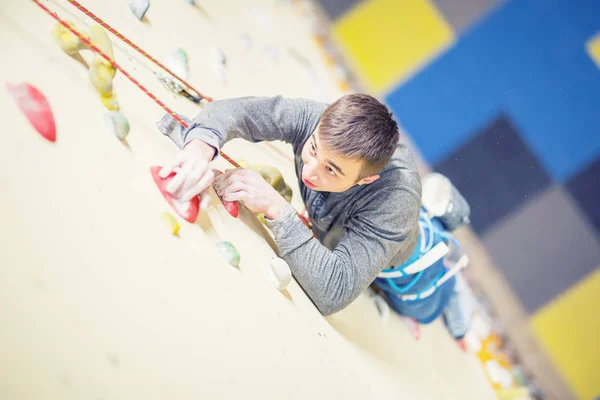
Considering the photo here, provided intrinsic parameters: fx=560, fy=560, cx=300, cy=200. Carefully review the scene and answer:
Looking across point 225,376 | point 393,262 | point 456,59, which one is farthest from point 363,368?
point 456,59

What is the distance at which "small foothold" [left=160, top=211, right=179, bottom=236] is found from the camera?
77 centimetres

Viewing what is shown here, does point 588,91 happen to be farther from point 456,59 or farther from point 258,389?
point 258,389

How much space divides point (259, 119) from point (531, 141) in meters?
1.13

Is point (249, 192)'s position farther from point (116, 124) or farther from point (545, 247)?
point (545, 247)

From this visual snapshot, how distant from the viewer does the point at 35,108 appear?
688mm

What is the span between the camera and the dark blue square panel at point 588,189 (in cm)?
169

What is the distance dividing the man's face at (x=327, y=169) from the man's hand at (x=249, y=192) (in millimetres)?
65

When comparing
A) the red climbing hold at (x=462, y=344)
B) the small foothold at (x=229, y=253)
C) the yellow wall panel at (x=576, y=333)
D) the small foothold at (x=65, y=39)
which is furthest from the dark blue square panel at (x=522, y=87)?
the small foothold at (x=65, y=39)

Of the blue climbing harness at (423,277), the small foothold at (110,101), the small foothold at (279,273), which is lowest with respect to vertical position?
the blue climbing harness at (423,277)

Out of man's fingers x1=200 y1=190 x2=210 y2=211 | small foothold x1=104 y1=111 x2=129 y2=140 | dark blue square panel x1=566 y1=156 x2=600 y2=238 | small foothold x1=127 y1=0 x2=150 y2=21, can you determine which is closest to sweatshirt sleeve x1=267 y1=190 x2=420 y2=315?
man's fingers x1=200 y1=190 x2=210 y2=211

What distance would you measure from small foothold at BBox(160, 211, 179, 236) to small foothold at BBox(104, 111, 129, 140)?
5.1 inches

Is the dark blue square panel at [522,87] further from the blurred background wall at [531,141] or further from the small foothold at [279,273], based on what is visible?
the small foothold at [279,273]

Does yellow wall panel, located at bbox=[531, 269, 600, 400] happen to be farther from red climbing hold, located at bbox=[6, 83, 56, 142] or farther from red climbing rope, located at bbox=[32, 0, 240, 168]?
red climbing hold, located at bbox=[6, 83, 56, 142]

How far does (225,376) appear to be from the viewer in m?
0.73
